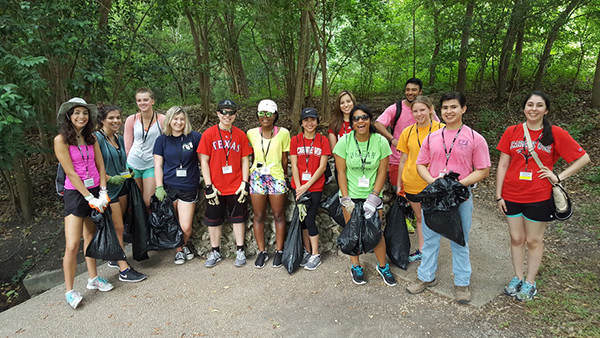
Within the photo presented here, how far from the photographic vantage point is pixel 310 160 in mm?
3896

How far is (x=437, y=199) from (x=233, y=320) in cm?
219

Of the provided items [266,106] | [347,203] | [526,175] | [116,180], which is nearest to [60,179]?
[116,180]

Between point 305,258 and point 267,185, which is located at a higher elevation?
point 267,185

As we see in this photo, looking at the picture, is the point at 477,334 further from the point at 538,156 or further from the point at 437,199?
the point at 538,156

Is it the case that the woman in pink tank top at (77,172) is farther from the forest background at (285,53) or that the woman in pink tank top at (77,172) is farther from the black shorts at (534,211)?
the black shorts at (534,211)

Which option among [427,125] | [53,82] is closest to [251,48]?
[53,82]

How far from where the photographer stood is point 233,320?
3295mm

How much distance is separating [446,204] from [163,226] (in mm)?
3115

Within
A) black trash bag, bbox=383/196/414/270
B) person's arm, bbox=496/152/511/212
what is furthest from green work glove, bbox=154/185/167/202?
person's arm, bbox=496/152/511/212

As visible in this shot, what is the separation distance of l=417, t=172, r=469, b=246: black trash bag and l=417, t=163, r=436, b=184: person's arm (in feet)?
0.31

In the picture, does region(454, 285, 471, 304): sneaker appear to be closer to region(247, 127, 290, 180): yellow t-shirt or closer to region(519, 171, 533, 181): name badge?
region(519, 171, 533, 181): name badge

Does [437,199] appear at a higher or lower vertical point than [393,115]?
lower

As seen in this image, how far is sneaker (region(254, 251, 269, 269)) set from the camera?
4.19 metres

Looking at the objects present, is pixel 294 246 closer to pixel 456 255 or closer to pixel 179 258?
pixel 179 258
